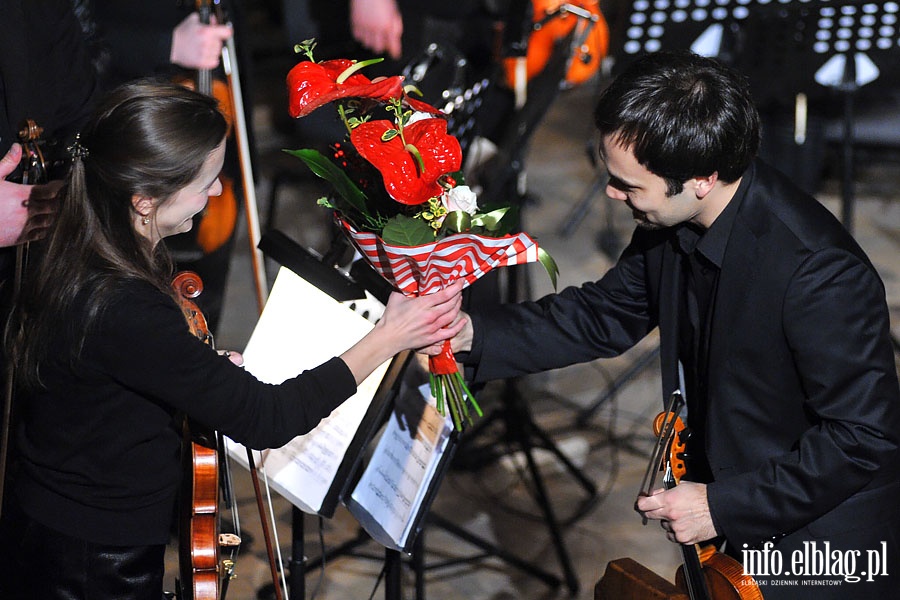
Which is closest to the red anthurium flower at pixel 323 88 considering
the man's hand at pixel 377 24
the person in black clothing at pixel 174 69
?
the person in black clothing at pixel 174 69

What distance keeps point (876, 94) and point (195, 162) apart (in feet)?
13.2

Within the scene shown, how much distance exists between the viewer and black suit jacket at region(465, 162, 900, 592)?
1878mm

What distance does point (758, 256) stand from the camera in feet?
6.45

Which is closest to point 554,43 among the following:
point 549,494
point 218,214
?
point 218,214

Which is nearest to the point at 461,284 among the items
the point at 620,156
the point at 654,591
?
the point at 620,156

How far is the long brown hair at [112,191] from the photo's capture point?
1.90 meters

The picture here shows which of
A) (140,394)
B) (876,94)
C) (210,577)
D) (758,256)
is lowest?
(876,94)

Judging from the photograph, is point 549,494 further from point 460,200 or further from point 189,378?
point 189,378

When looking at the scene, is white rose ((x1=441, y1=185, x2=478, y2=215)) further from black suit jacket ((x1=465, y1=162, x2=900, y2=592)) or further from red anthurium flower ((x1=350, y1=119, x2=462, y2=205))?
black suit jacket ((x1=465, y1=162, x2=900, y2=592))

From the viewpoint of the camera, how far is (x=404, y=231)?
192 cm

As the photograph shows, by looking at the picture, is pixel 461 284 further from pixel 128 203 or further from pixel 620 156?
pixel 128 203

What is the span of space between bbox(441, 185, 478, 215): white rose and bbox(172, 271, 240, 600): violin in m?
0.52

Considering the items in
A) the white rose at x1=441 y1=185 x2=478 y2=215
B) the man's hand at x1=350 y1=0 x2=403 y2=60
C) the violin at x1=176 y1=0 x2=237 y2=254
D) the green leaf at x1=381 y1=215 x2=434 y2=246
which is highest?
the white rose at x1=441 y1=185 x2=478 y2=215

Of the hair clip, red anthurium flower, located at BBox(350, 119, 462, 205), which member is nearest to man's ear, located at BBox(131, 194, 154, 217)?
the hair clip
